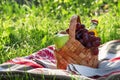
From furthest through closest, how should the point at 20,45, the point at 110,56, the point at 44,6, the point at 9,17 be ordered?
1. the point at 44,6
2. the point at 9,17
3. the point at 20,45
4. the point at 110,56

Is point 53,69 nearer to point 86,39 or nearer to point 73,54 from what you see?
point 73,54

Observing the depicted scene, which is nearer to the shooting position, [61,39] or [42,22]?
[61,39]

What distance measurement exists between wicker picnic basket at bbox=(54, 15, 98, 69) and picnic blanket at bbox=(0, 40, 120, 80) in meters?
0.06

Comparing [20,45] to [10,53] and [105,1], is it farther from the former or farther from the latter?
[105,1]

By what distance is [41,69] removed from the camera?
119 inches

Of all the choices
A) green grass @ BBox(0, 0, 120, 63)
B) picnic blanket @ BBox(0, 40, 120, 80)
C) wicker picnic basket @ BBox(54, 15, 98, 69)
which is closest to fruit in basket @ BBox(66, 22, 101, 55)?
wicker picnic basket @ BBox(54, 15, 98, 69)

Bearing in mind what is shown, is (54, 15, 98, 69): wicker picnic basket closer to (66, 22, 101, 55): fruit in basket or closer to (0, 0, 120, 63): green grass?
(66, 22, 101, 55): fruit in basket

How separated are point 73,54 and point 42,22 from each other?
72.4 inches

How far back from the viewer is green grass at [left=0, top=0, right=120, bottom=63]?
13.5 feet

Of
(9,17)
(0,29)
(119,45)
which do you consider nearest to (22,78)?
(119,45)

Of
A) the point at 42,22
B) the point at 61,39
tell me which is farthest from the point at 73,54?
the point at 42,22

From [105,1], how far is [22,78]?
3025 millimetres

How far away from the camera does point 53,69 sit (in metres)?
3.13

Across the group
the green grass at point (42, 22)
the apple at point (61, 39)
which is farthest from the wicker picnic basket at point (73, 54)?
the green grass at point (42, 22)
